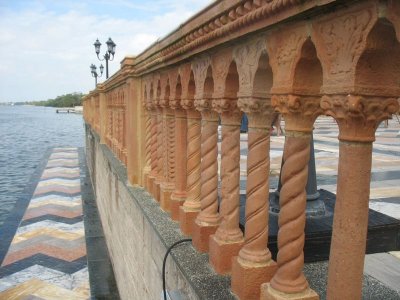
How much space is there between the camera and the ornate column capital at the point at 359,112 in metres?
1.49

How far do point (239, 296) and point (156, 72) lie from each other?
2751mm

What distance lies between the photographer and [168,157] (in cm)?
415

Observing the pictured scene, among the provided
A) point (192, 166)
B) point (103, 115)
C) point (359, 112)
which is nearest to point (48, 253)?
point (103, 115)

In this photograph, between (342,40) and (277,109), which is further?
(277,109)

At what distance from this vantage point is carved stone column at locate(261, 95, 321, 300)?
1.87m

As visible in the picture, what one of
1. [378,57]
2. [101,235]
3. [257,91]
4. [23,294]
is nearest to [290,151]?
[257,91]

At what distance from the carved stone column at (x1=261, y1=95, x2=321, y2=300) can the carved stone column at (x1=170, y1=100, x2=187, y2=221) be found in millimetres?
1715

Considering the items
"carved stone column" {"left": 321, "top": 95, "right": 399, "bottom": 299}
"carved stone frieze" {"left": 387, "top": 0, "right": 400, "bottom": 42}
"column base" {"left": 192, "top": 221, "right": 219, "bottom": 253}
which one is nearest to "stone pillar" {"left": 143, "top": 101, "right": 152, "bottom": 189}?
"column base" {"left": 192, "top": 221, "right": 219, "bottom": 253}

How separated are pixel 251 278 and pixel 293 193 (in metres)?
0.63

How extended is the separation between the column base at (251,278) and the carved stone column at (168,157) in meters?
1.81

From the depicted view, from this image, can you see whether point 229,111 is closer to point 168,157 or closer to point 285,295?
point 285,295

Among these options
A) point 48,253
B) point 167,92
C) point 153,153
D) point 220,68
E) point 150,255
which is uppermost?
point 220,68

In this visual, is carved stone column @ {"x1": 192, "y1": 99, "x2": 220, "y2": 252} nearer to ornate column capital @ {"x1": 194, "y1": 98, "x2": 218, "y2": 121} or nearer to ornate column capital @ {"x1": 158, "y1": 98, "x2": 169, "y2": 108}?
ornate column capital @ {"x1": 194, "y1": 98, "x2": 218, "y2": 121}

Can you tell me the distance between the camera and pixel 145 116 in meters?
5.34
